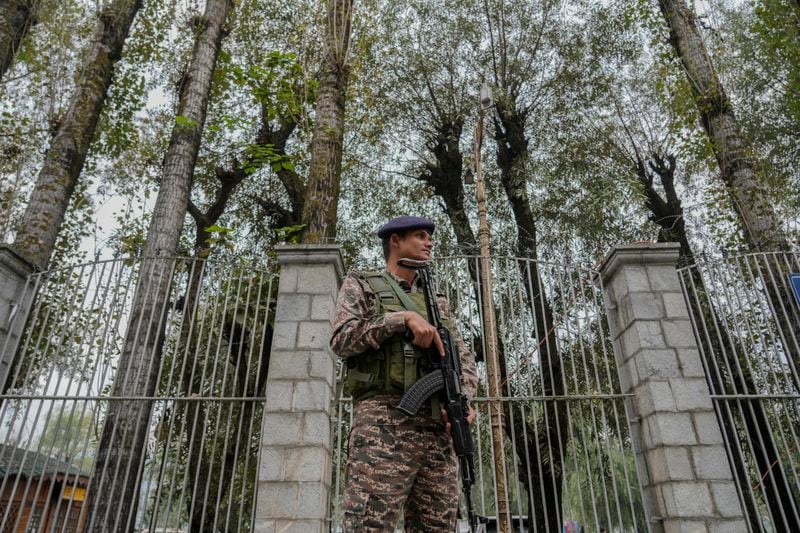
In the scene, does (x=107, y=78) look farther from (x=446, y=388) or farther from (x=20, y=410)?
(x=446, y=388)

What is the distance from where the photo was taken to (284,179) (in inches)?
481

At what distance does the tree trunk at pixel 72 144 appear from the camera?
6.19 m

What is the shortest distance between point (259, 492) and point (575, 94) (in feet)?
39.6

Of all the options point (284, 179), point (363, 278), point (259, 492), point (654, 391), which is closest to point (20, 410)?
point (259, 492)

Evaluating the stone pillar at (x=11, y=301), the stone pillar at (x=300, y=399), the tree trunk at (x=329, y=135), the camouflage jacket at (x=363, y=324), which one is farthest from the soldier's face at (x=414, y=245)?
the stone pillar at (x=11, y=301)

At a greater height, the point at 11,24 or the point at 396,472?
the point at 11,24

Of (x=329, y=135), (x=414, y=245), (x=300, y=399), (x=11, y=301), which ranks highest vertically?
(x=329, y=135)

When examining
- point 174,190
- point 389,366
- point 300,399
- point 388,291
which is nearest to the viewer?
point 389,366

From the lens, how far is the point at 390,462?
7.54 feet

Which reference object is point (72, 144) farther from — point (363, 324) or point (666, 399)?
point (666, 399)

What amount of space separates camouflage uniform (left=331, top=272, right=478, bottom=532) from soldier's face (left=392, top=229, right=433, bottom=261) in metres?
0.47

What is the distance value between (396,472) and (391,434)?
0.16m

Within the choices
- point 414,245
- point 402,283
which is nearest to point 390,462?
point 402,283

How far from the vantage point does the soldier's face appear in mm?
2807
